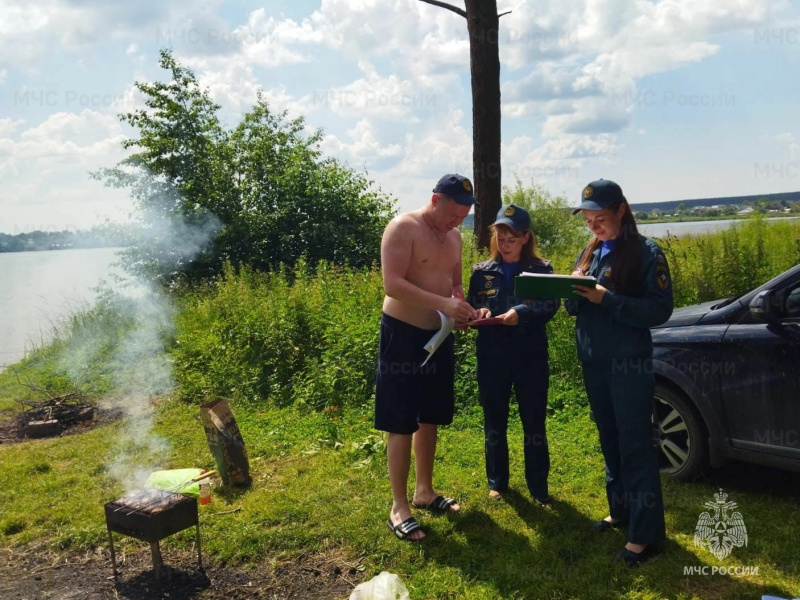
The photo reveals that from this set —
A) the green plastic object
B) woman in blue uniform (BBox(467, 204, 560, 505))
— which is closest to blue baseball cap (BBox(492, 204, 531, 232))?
woman in blue uniform (BBox(467, 204, 560, 505))

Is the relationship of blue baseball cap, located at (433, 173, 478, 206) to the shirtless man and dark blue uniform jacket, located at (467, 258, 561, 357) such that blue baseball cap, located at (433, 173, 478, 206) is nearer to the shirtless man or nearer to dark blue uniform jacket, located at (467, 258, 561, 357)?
the shirtless man

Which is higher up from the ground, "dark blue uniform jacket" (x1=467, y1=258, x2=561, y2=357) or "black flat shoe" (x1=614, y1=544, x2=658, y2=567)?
"dark blue uniform jacket" (x1=467, y1=258, x2=561, y2=357)

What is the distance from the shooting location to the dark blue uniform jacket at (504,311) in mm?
4484

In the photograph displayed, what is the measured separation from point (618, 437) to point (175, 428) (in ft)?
17.8

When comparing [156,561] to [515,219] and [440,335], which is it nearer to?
[440,335]

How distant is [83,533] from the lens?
474cm

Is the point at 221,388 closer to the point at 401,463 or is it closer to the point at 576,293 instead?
the point at 401,463

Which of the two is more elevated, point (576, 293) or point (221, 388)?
→ point (576, 293)

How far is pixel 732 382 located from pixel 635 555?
4.70 ft

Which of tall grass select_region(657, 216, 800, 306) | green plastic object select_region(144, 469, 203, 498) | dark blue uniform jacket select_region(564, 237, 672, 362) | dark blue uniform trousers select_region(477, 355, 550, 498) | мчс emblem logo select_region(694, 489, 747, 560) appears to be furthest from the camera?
tall grass select_region(657, 216, 800, 306)

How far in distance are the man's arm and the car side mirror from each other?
6.03 ft

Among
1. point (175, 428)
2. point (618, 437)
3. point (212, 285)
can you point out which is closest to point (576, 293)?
point (618, 437)

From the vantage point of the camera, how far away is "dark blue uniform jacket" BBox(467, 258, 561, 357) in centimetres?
448

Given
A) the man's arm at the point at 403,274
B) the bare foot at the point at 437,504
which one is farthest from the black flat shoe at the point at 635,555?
the man's arm at the point at 403,274
